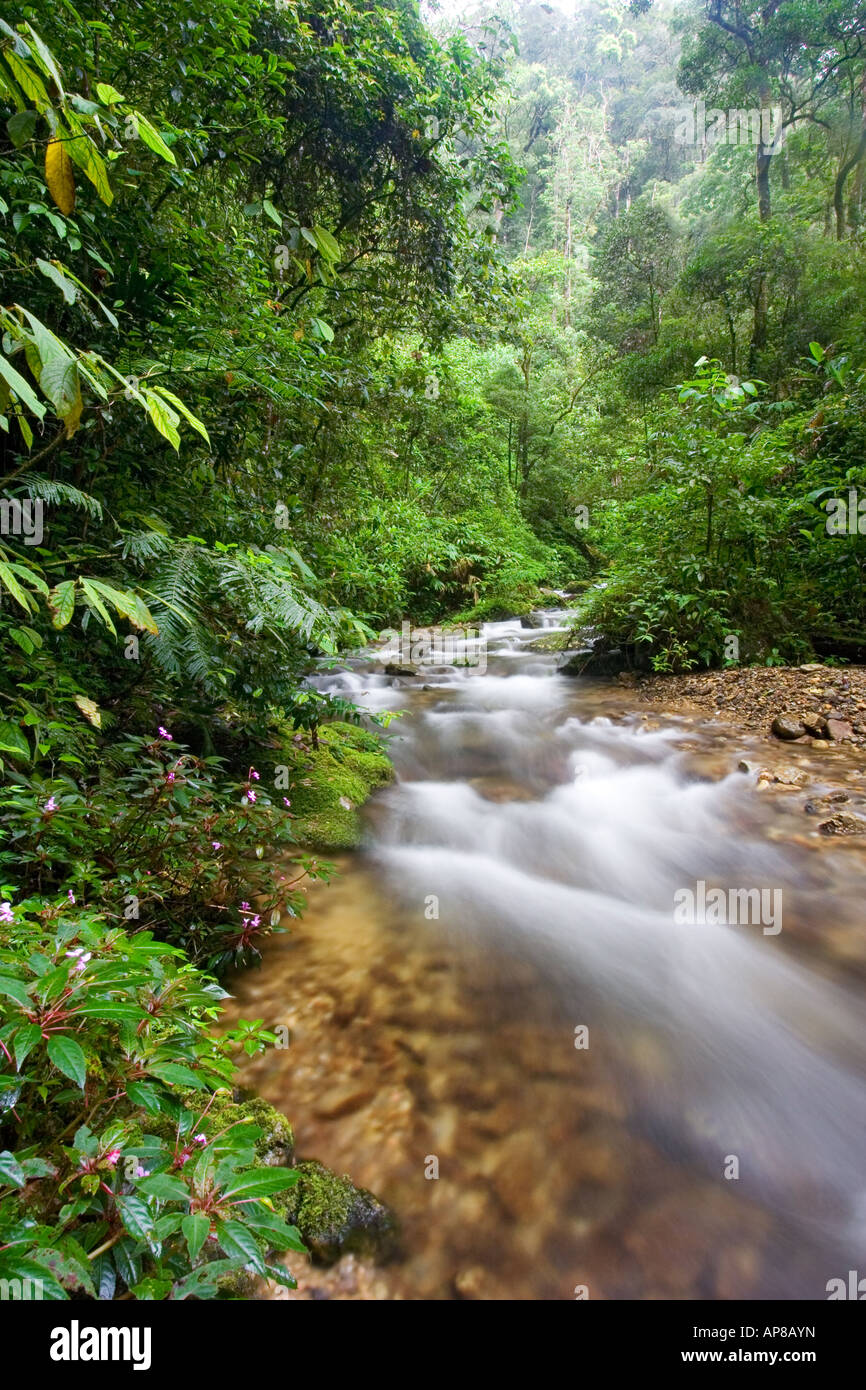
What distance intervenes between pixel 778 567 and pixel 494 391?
479 inches

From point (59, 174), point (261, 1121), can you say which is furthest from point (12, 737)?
point (59, 174)

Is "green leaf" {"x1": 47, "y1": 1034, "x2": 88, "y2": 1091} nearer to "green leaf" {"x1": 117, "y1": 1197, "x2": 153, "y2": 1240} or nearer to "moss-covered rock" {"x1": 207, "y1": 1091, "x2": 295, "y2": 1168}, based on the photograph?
"green leaf" {"x1": 117, "y1": 1197, "x2": 153, "y2": 1240}

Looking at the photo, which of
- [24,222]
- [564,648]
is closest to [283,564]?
[24,222]

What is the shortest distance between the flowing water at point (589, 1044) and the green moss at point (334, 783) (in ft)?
0.54

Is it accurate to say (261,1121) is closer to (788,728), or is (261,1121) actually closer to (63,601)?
(63,601)

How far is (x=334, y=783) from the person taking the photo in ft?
13.5

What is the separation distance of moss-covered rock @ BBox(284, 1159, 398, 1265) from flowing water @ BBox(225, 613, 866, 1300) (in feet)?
0.18

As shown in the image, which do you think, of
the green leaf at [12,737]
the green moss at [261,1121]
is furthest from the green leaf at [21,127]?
the green moss at [261,1121]

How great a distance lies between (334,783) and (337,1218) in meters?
2.67

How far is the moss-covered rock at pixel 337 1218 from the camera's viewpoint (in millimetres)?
1543

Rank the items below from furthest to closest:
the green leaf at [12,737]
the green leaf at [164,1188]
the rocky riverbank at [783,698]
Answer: the rocky riverbank at [783,698] → the green leaf at [12,737] → the green leaf at [164,1188]

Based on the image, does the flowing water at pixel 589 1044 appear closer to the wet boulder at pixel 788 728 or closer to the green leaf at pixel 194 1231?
the wet boulder at pixel 788 728

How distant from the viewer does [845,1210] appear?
1778mm
